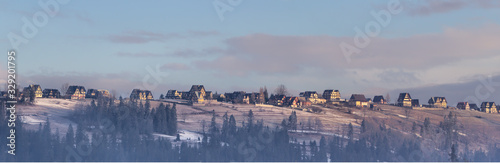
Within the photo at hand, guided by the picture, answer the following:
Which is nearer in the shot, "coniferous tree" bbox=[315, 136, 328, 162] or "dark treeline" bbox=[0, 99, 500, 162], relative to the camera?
"dark treeline" bbox=[0, 99, 500, 162]

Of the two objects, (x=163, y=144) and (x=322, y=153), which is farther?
(x=322, y=153)

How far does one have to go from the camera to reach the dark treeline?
497 feet

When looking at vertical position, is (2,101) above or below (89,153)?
above

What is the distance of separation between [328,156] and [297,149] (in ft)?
37.8

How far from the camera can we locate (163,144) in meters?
161

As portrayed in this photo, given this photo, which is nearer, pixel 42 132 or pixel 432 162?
pixel 42 132

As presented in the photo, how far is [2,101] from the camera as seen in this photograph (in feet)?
576

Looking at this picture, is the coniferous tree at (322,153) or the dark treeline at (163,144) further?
the coniferous tree at (322,153)

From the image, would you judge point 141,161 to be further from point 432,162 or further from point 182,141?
point 432,162

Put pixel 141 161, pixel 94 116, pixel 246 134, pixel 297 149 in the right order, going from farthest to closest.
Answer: pixel 94 116 < pixel 246 134 < pixel 297 149 < pixel 141 161

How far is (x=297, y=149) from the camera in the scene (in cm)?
16800

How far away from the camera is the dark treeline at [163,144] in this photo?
15150 centimetres

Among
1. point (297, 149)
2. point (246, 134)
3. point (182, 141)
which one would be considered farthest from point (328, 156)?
point (182, 141)

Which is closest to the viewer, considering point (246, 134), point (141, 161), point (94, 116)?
point (141, 161)
